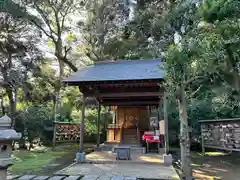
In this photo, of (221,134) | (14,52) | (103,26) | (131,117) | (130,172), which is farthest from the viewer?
(103,26)

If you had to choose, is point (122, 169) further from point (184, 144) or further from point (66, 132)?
point (66, 132)

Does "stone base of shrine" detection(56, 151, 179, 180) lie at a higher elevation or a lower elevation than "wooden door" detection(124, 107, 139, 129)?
lower

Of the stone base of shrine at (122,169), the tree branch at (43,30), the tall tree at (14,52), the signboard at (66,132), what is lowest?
the stone base of shrine at (122,169)

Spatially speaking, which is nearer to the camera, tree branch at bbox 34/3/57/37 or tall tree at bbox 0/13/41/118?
tall tree at bbox 0/13/41/118

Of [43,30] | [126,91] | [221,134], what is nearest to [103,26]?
[43,30]

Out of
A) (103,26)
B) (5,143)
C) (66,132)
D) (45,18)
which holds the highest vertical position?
(103,26)

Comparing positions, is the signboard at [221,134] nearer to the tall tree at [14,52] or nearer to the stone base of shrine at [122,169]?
the stone base of shrine at [122,169]

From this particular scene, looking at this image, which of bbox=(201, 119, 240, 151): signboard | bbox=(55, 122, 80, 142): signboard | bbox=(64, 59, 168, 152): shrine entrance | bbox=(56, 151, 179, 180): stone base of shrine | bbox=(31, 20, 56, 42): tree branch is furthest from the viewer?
bbox=(31, 20, 56, 42): tree branch

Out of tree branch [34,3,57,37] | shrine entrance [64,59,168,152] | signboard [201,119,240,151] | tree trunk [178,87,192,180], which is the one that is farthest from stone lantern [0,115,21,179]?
tree branch [34,3,57,37]

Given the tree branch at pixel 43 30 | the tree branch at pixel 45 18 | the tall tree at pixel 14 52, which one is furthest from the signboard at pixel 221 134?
the tree branch at pixel 45 18

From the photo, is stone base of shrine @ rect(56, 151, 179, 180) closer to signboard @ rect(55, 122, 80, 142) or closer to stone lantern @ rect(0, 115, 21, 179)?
stone lantern @ rect(0, 115, 21, 179)

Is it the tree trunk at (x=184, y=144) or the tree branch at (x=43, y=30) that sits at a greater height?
the tree branch at (x=43, y=30)

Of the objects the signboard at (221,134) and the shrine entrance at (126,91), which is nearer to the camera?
the shrine entrance at (126,91)

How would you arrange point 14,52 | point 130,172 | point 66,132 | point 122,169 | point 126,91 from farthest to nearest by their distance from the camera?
point 66,132
point 14,52
point 126,91
point 122,169
point 130,172
